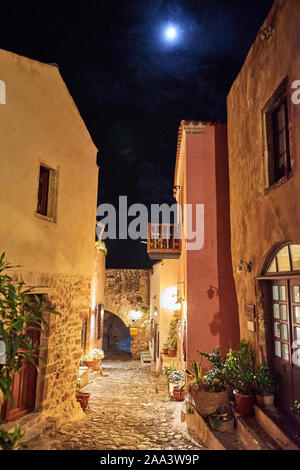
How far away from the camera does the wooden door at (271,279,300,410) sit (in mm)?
4305

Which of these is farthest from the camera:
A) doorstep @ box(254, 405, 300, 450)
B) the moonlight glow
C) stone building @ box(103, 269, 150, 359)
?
stone building @ box(103, 269, 150, 359)

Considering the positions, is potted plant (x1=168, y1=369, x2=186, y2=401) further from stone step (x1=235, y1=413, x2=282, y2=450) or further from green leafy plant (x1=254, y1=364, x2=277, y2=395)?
green leafy plant (x1=254, y1=364, x2=277, y2=395)

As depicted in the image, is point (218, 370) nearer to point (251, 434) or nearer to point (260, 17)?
point (251, 434)

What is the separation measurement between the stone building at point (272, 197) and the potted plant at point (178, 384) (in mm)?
3889

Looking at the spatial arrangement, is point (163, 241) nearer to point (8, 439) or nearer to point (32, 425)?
point (32, 425)

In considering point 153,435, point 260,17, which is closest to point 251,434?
point 153,435

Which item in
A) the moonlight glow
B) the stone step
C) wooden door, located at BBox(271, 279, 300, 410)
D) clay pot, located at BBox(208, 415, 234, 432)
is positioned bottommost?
clay pot, located at BBox(208, 415, 234, 432)

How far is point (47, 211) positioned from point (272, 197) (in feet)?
14.3

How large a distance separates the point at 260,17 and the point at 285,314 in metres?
13.2

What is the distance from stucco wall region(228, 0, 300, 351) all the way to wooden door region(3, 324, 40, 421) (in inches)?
161


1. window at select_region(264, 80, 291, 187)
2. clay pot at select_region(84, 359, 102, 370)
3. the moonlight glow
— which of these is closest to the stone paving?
clay pot at select_region(84, 359, 102, 370)

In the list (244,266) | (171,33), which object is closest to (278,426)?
(244,266)

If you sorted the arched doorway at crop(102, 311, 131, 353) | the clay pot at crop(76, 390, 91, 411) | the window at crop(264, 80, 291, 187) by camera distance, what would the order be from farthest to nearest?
the arched doorway at crop(102, 311, 131, 353) → the clay pot at crop(76, 390, 91, 411) → the window at crop(264, 80, 291, 187)

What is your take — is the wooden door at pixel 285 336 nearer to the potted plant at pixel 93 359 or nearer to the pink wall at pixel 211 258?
the pink wall at pixel 211 258
